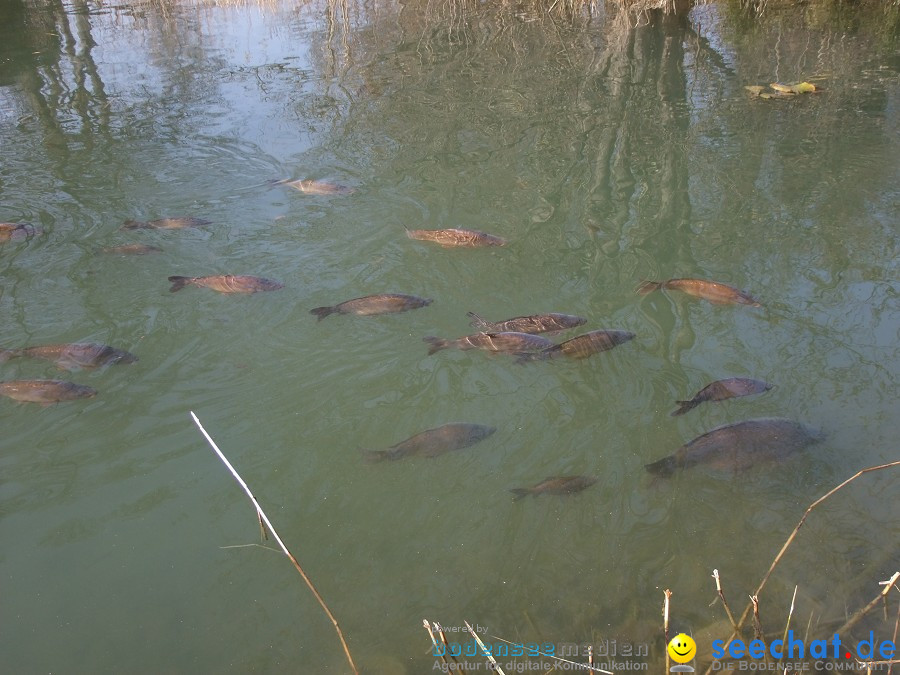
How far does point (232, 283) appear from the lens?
6848 mm

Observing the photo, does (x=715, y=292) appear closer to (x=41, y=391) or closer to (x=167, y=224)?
(x=41, y=391)

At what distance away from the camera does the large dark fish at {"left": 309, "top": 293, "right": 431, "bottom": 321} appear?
639 centimetres

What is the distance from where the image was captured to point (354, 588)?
420cm

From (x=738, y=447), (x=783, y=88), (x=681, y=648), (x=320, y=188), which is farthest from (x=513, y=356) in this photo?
(x=783, y=88)

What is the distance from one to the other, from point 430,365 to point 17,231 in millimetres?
5327

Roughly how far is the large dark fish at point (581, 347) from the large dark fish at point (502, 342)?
62 millimetres

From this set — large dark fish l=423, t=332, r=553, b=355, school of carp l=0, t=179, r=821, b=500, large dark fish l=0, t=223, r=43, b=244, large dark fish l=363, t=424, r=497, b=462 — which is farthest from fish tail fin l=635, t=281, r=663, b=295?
large dark fish l=0, t=223, r=43, b=244

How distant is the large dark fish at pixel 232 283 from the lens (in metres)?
6.84

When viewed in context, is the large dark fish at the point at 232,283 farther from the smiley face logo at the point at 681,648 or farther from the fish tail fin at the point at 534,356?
the smiley face logo at the point at 681,648

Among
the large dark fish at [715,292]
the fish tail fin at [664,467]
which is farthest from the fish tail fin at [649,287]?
the fish tail fin at [664,467]

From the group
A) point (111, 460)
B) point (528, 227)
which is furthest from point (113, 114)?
point (111, 460)

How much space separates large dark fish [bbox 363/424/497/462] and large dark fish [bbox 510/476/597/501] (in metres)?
0.51

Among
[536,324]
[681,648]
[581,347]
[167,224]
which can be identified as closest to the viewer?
[681,648]

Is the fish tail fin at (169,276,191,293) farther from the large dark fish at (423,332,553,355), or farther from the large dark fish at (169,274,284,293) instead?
the large dark fish at (423,332,553,355)
